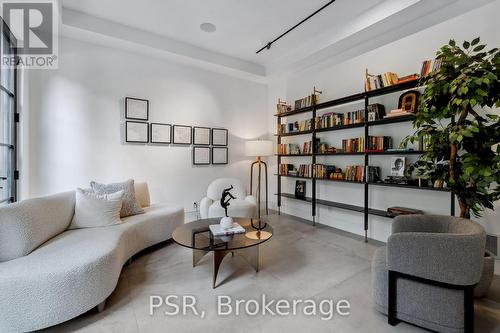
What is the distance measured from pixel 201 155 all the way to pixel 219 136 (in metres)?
0.54

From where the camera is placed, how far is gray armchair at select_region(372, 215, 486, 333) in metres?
1.44

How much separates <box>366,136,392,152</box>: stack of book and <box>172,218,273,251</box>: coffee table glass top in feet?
6.20

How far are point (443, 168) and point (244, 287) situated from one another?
2.11 meters

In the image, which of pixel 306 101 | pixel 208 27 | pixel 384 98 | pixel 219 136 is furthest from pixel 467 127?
pixel 219 136

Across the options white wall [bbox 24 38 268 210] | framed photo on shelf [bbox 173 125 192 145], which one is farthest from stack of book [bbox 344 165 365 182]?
framed photo on shelf [bbox 173 125 192 145]

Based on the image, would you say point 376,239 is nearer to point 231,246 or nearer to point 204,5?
point 231,246

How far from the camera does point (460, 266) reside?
4.73 feet

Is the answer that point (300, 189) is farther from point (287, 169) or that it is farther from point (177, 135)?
point (177, 135)

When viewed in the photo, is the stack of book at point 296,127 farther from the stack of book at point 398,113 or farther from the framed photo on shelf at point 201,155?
the framed photo on shelf at point 201,155

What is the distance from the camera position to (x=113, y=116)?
12.0 ft

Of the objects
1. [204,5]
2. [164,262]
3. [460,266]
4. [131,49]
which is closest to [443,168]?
[460,266]

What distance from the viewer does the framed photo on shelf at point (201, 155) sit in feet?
14.5

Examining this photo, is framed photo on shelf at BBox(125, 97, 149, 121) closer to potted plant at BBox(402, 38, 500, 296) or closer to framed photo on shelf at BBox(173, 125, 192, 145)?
framed photo on shelf at BBox(173, 125, 192, 145)

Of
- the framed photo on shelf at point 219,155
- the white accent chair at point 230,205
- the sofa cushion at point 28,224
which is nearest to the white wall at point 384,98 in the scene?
the white accent chair at point 230,205
